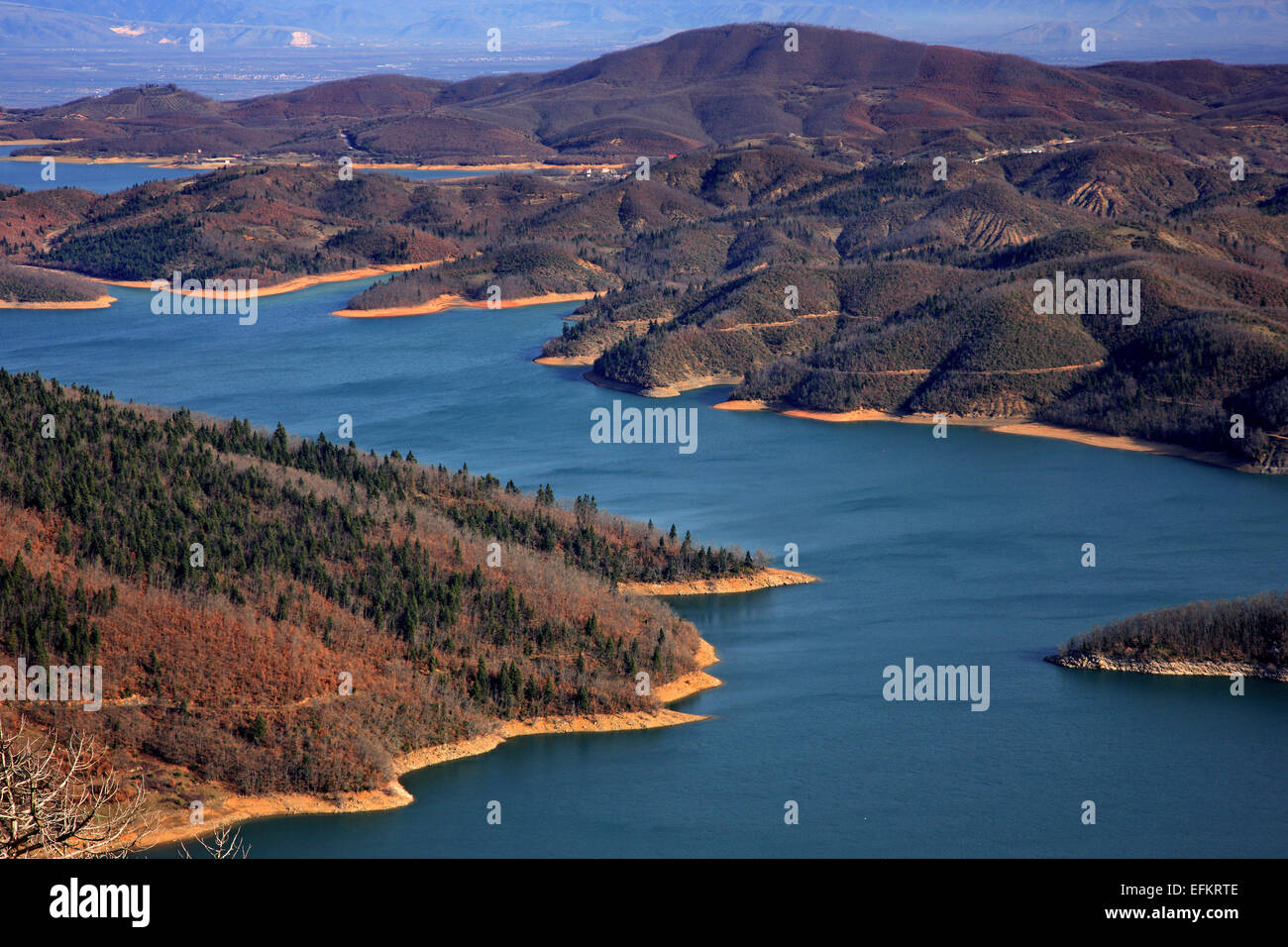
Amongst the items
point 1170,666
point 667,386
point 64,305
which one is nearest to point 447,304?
point 64,305

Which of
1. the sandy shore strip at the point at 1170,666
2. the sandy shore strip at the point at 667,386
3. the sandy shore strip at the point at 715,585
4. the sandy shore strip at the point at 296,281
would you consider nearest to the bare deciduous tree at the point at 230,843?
the sandy shore strip at the point at 715,585

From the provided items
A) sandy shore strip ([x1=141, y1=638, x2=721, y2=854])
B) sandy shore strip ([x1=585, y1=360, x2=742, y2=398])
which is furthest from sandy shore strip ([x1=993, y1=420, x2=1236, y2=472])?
sandy shore strip ([x1=141, y1=638, x2=721, y2=854])

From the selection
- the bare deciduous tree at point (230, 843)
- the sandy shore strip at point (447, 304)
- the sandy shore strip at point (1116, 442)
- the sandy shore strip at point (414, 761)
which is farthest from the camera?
the sandy shore strip at point (447, 304)

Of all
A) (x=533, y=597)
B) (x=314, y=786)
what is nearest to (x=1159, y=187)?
(x=533, y=597)

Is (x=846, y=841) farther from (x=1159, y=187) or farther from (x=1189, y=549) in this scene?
(x=1159, y=187)

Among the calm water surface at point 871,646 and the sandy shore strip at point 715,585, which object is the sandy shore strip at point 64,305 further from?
the sandy shore strip at point 715,585

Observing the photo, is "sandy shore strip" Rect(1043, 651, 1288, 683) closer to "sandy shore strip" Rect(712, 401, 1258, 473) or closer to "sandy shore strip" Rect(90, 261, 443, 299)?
"sandy shore strip" Rect(712, 401, 1258, 473)

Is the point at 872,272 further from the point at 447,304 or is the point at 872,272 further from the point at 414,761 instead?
the point at 414,761

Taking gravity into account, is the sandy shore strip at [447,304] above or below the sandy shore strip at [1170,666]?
above
